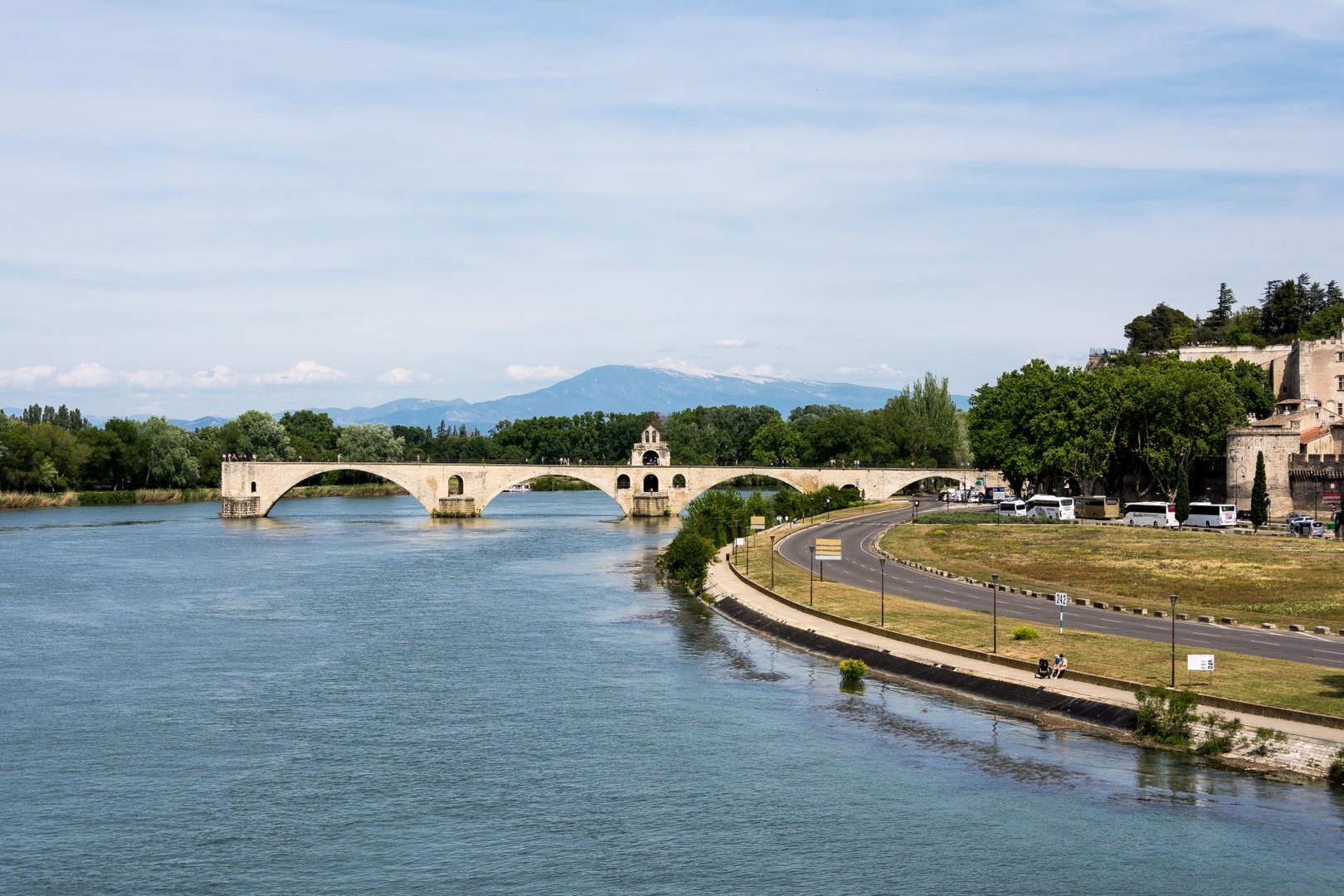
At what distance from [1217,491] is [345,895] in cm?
10146

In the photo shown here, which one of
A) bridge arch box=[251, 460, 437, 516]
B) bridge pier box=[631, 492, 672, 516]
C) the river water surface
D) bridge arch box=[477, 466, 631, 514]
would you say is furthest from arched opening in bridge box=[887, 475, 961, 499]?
the river water surface

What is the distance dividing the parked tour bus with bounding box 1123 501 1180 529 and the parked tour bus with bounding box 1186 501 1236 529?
136cm

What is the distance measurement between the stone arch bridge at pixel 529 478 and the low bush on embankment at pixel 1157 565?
59240 millimetres

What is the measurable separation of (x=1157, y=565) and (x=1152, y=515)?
2370 centimetres

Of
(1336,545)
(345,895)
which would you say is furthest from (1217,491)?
(345,895)

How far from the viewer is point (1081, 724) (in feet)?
147

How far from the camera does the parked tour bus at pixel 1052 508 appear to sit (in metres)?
107

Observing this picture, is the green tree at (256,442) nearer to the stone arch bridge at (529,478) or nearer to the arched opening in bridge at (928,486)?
the stone arch bridge at (529,478)

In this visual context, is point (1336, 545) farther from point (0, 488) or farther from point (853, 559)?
point (0, 488)

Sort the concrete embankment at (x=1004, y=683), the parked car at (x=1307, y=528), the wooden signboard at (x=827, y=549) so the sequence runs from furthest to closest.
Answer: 1. the parked car at (x=1307, y=528)
2. the wooden signboard at (x=827, y=549)
3. the concrete embankment at (x=1004, y=683)

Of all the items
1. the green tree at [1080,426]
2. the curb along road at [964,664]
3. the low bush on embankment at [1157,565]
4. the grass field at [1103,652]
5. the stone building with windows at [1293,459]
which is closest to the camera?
the curb along road at [964,664]

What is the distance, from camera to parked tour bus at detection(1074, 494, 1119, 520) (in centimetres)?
10962

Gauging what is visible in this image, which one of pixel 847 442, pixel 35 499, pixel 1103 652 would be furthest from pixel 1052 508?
pixel 35 499

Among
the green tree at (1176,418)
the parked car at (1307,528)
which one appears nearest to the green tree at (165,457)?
the green tree at (1176,418)
